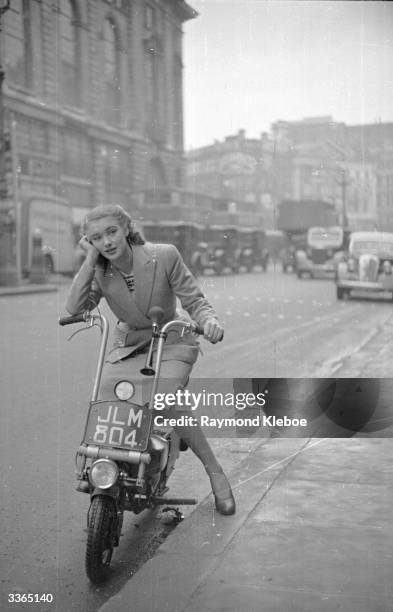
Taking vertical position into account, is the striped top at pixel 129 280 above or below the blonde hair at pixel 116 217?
below

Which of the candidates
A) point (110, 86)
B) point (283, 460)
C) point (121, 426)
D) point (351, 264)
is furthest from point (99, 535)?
point (351, 264)

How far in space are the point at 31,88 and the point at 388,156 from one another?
6.07 feet

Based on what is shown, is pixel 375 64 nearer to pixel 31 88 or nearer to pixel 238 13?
pixel 238 13

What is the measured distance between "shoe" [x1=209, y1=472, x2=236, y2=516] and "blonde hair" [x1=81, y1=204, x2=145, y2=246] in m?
1.06

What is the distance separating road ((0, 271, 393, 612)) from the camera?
3088 millimetres

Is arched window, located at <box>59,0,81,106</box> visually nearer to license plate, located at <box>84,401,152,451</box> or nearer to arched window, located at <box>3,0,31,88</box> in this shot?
arched window, located at <box>3,0,31,88</box>

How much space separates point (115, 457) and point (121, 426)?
4.5 inches

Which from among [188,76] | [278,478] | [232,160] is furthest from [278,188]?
[278,478]

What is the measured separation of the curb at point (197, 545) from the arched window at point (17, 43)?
2.22m

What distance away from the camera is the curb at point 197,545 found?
2.74 meters

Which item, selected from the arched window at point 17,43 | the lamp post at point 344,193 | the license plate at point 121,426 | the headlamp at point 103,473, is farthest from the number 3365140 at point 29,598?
the arched window at point 17,43

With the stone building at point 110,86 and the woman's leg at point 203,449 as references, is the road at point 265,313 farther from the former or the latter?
the stone building at point 110,86

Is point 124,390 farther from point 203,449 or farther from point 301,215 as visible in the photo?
point 301,215

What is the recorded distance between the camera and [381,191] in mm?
3676
